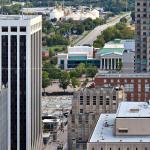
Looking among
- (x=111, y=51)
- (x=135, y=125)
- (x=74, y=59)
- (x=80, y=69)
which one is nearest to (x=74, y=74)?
(x=80, y=69)

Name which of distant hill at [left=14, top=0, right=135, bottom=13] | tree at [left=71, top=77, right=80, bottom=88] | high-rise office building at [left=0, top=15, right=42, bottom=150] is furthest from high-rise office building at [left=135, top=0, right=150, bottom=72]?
distant hill at [left=14, top=0, right=135, bottom=13]

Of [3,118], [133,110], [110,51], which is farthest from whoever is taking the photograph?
[110,51]

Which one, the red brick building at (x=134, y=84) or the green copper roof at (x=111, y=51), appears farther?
the green copper roof at (x=111, y=51)

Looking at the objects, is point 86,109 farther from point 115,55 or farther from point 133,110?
point 115,55

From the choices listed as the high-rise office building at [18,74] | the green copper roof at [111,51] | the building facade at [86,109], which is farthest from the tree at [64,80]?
the building facade at [86,109]

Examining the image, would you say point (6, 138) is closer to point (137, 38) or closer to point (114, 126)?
point (114, 126)

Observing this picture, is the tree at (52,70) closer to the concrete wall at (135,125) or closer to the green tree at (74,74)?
the green tree at (74,74)

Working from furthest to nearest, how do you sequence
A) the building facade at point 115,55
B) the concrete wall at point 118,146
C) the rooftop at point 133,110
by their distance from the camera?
the building facade at point 115,55 < the rooftop at point 133,110 < the concrete wall at point 118,146
